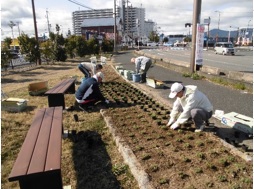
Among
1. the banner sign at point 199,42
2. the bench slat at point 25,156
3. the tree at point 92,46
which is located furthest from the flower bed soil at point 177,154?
the tree at point 92,46

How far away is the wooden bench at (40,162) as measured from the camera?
7.72ft

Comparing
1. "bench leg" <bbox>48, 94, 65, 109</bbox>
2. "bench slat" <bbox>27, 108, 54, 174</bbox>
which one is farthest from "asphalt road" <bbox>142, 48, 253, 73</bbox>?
"bench slat" <bbox>27, 108, 54, 174</bbox>

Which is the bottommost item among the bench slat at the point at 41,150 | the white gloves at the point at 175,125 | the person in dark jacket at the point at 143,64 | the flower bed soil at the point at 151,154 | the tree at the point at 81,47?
the flower bed soil at the point at 151,154

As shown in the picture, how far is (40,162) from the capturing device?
2500 mm

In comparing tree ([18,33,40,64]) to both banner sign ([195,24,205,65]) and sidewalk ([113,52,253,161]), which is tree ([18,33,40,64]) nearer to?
sidewalk ([113,52,253,161])

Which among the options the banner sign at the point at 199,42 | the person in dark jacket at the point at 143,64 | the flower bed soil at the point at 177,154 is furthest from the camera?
the banner sign at the point at 199,42

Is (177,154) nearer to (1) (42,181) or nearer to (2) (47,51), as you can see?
(1) (42,181)

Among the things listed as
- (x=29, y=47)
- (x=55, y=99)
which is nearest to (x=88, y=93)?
(x=55, y=99)

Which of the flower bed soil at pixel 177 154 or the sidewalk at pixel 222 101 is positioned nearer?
the flower bed soil at pixel 177 154

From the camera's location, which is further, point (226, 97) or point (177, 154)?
point (226, 97)

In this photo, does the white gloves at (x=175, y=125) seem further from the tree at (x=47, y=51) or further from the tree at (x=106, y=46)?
the tree at (x=106, y=46)

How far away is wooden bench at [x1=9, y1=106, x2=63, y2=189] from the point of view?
235cm

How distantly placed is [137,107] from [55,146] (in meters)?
3.37

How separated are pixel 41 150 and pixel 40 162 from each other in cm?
29
